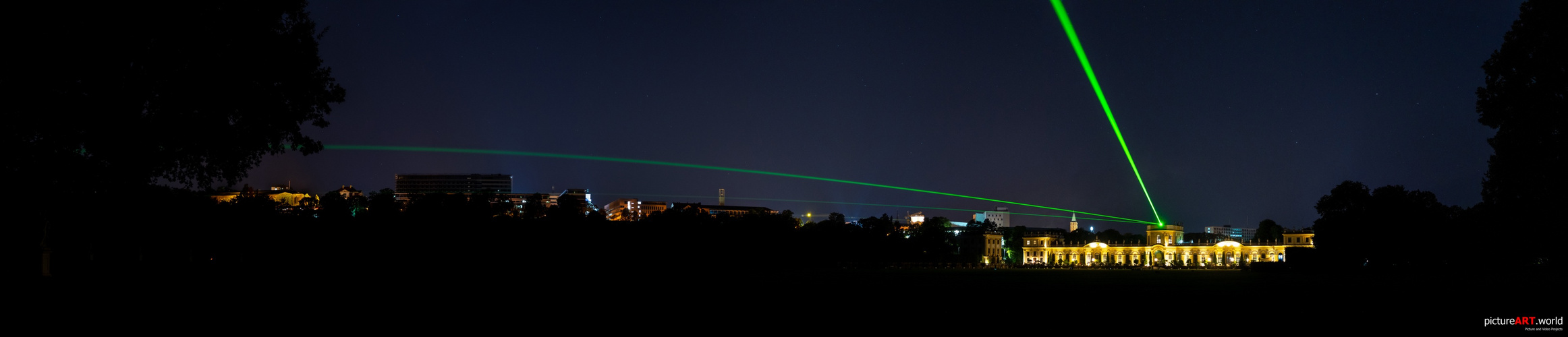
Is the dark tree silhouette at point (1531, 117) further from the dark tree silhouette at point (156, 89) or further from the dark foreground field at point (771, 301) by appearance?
the dark tree silhouette at point (156, 89)

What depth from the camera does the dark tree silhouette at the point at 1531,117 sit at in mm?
26047

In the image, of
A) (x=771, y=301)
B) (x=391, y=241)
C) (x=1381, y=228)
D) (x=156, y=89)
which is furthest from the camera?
(x=1381, y=228)

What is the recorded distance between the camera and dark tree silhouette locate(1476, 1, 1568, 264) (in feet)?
85.5

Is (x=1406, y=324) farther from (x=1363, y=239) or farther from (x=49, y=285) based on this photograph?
(x=1363, y=239)

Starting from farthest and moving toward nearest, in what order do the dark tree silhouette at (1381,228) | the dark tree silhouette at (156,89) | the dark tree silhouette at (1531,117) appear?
1. the dark tree silhouette at (1381,228)
2. the dark tree silhouette at (1531,117)
3. the dark tree silhouette at (156,89)

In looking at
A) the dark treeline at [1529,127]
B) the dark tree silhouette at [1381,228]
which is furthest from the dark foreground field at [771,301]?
the dark tree silhouette at [1381,228]

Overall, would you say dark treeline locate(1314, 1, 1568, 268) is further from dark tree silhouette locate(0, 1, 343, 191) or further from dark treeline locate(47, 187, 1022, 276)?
dark treeline locate(47, 187, 1022, 276)

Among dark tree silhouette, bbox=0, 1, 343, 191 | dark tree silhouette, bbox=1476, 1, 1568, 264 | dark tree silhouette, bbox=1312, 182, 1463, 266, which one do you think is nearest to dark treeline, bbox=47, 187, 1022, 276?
dark tree silhouette, bbox=0, 1, 343, 191

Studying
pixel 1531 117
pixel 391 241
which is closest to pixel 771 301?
pixel 1531 117

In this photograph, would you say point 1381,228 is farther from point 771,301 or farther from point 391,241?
point 391,241

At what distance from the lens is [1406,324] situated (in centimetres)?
1692

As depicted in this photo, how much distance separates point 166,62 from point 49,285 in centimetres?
1048

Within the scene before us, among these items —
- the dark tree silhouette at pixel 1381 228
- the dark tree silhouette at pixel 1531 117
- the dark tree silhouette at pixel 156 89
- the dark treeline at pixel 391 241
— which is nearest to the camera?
the dark tree silhouette at pixel 156 89

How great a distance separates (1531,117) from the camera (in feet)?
88.1
